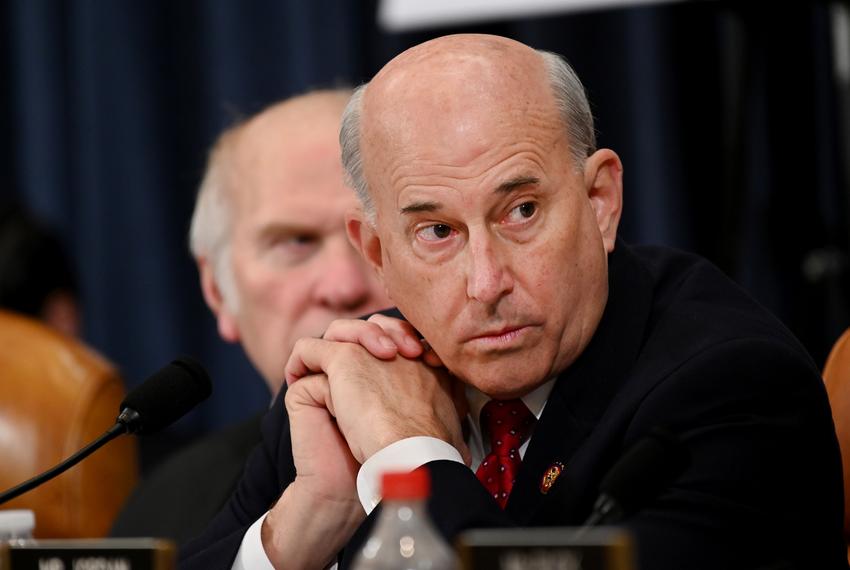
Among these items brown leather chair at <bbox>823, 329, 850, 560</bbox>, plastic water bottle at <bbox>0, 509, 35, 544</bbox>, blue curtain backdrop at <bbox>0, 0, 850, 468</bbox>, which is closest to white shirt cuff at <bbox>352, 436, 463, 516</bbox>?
plastic water bottle at <bbox>0, 509, 35, 544</bbox>

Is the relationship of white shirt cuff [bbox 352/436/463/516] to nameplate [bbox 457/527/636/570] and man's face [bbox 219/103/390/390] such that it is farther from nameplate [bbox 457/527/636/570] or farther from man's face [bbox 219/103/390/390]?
man's face [bbox 219/103/390/390]

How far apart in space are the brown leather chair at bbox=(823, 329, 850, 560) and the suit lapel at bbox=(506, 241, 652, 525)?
345 mm

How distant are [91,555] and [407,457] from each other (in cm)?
51

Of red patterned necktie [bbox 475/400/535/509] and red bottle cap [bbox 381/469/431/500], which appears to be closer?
red bottle cap [bbox 381/469/431/500]

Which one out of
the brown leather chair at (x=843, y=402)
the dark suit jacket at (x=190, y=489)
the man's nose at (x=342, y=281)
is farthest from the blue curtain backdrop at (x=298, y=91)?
the dark suit jacket at (x=190, y=489)

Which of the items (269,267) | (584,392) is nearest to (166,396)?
(584,392)

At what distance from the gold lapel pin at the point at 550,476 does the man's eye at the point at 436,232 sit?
13.5 inches

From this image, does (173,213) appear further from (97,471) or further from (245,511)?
(245,511)

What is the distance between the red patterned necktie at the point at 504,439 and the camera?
77.4 inches

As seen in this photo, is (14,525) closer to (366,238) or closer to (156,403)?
(156,403)

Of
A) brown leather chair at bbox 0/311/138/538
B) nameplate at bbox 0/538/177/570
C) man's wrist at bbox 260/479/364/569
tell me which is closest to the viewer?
nameplate at bbox 0/538/177/570

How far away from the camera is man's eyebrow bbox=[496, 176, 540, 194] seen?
1.78 meters

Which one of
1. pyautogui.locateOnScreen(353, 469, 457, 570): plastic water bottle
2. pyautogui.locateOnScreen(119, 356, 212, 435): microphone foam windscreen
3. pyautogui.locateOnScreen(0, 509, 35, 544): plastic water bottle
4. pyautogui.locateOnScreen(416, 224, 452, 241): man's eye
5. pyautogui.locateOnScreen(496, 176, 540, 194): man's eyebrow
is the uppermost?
pyautogui.locateOnScreen(496, 176, 540, 194): man's eyebrow

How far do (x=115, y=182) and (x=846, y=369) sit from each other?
10.5ft
